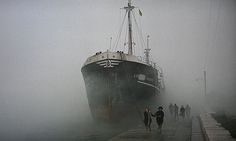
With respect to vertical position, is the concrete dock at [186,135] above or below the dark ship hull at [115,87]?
below

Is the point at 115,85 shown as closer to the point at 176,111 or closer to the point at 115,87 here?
the point at 115,87

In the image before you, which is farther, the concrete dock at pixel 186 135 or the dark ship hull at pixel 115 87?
the dark ship hull at pixel 115 87

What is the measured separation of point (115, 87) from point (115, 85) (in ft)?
0.55

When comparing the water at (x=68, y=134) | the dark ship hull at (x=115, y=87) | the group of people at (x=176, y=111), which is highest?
the dark ship hull at (x=115, y=87)

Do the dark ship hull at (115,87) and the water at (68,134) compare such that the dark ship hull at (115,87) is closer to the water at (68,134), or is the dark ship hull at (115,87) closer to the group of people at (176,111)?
the water at (68,134)

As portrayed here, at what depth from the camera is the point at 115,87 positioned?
25000 millimetres

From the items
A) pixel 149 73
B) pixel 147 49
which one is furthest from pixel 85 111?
pixel 147 49

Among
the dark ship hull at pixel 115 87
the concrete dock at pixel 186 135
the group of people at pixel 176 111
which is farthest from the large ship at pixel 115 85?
the concrete dock at pixel 186 135

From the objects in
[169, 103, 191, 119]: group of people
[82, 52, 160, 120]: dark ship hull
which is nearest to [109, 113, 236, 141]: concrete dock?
[82, 52, 160, 120]: dark ship hull

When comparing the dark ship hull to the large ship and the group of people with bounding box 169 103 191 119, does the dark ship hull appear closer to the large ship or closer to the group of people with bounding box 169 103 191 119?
the large ship

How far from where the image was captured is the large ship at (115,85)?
80.4 ft

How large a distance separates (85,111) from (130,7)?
11.8 metres

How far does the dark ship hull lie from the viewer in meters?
24.5

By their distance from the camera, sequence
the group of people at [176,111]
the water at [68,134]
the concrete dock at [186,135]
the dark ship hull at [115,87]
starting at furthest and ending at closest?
the group of people at [176,111], the dark ship hull at [115,87], the water at [68,134], the concrete dock at [186,135]
